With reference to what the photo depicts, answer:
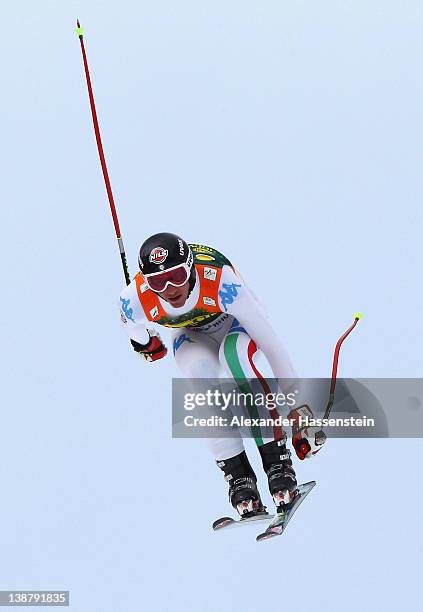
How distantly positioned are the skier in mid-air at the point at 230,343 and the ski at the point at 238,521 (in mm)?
81

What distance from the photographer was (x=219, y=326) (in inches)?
341

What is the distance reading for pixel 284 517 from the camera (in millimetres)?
7973

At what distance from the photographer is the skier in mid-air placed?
8180mm

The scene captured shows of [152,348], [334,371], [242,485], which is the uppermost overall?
[152,348]

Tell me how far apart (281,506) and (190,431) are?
31.8 inches

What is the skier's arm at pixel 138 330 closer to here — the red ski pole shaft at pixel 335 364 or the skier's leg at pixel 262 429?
the skier's leg at pixel 262 429

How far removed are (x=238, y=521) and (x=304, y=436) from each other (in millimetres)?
691

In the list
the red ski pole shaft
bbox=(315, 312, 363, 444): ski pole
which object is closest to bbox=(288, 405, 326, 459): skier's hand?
bbox=(315, 312, 363, 444): ski pole

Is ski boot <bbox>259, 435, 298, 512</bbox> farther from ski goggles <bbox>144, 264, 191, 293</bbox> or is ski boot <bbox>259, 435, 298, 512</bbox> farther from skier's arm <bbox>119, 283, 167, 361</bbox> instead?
ski goggles <bbox>144, 264, 191, 293</bbox>

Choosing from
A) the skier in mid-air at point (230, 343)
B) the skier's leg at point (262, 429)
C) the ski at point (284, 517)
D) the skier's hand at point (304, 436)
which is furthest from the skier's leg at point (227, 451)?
the skier's hand at point (304, 436)

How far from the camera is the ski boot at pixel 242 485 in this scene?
26.9ft

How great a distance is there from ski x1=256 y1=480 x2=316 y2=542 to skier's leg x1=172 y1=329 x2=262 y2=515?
0.77ft

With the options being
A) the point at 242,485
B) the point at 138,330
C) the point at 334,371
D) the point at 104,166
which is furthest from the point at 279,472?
the point at 104,166

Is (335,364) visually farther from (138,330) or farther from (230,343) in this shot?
(138,330)
